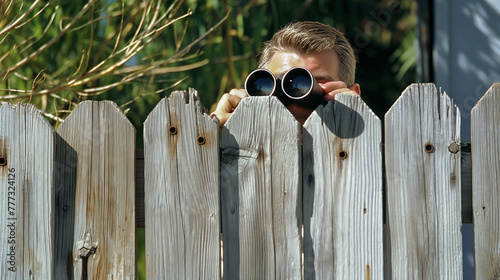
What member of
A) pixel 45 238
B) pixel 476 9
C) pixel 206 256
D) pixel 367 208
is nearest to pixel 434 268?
pixel 367 208

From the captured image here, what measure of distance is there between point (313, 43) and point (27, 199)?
1.47 metres

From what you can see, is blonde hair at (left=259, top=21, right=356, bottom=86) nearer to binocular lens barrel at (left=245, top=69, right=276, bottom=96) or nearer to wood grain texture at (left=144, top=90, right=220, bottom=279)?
Result: binocular lens barrel at (left=245, top=69, right=276, bottom=96)

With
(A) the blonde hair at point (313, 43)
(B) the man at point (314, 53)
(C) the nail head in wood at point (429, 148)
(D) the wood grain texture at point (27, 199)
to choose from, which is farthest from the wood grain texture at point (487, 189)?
(D) the wood grain texture at point (27, 199)

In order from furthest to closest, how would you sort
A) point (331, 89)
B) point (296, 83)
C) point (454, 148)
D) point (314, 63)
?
1. point (314, 63)
2. point (331, 89)
3. point (296, 83)
4. point (454, 148)

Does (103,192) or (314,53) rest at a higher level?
(314,53)

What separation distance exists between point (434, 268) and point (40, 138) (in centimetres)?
123

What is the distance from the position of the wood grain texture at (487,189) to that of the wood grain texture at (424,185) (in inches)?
2.3

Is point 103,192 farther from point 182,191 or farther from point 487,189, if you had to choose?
point 487,189

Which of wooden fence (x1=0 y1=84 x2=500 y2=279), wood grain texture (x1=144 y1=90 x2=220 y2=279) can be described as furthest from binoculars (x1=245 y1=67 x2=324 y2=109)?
wood grain texture (x1=144 y1=90 x2=220 y2=279)

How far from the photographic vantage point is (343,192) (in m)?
1.92

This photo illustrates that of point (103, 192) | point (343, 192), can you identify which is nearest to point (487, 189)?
point (343, 192)

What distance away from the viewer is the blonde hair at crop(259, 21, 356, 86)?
2902mm

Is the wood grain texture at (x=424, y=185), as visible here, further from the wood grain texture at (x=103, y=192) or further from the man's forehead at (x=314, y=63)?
the man's forehead at (x=314, y=63)

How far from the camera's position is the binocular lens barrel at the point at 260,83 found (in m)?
2.15
